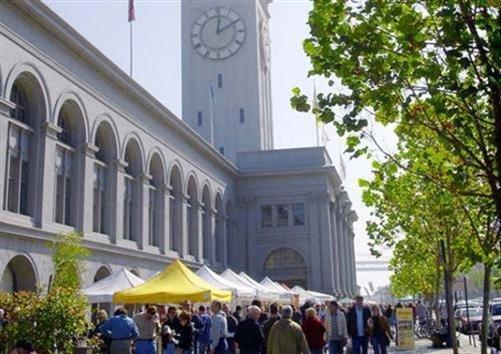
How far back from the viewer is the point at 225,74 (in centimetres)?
6769

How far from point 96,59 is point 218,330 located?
15952mm

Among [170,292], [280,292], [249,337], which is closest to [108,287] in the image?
[170,292]

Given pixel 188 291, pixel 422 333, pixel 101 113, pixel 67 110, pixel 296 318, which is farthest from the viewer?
pixel 422 333

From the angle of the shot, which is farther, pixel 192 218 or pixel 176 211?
pixel 192 218

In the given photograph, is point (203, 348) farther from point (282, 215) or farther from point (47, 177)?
point (282, 215)

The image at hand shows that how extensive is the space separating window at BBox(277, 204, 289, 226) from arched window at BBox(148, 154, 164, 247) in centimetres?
2027

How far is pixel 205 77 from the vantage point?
224 ft

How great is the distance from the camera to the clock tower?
66875 millimetres

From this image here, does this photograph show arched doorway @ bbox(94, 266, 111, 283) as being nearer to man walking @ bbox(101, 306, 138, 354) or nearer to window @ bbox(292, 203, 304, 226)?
man walking @ bbox(101, 306, 138, 354)

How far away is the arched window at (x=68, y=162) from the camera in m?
28.8

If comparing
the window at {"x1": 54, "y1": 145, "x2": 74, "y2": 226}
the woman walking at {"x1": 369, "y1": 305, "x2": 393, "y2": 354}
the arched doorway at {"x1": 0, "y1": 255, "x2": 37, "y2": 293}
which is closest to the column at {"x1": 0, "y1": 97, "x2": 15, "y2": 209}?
the arched doorway at {"x1": 0, "y1": 255, "x2": 37, "y2": 293}

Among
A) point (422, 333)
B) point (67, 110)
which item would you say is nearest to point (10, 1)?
point (67, 110)

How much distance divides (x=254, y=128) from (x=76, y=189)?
38056 mm

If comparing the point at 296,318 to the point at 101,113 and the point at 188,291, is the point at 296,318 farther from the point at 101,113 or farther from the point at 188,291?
the point at 101,113
